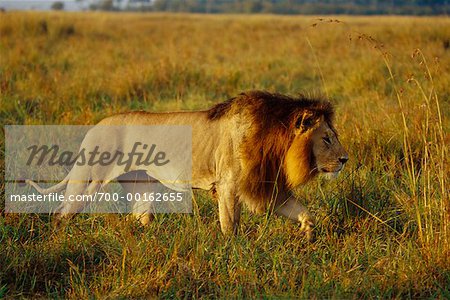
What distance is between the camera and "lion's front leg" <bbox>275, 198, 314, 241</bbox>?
425 centimetres

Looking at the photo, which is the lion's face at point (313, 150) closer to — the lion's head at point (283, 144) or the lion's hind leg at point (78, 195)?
the lion's head at point (283, 144)

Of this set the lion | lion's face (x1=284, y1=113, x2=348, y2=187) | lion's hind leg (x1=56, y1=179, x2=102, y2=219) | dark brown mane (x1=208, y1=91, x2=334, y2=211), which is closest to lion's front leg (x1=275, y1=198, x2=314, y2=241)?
the lion

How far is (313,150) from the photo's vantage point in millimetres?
4184

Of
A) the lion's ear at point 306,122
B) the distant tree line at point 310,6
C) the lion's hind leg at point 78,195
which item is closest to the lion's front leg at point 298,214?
the lion's ear at point 306,122

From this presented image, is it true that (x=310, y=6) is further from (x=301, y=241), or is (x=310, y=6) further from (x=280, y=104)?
(x=301, y=241)

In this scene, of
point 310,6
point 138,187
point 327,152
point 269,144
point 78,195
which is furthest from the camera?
point 310,6

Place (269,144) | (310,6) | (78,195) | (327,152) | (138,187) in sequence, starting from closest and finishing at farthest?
(327,152) < (269,144) < (78,195) < (138,187) < (310,6)

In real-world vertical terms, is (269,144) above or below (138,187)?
above

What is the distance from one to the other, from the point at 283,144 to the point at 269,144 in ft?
0.29

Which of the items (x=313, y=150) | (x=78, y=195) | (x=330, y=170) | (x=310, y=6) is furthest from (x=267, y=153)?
(x=310, y=6)

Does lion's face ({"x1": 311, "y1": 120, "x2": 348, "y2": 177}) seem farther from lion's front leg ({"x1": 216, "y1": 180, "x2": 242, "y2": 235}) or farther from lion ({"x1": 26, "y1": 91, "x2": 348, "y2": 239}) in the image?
lion's front leg ({"x1": 216, "y1": 180, "x2": 242, "y2": 235})

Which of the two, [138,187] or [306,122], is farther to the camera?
[138,187]

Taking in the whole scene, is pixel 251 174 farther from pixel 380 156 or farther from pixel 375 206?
pixel 380 156

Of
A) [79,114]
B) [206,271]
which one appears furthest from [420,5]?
[206,271]
